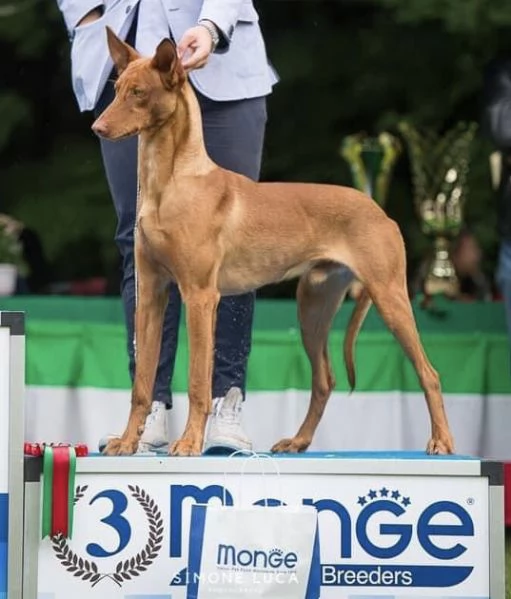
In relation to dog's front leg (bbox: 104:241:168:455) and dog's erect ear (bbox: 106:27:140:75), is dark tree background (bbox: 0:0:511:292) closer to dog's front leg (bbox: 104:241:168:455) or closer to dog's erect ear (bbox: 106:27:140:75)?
dog's front leg (bbox: 104:241:168:455)

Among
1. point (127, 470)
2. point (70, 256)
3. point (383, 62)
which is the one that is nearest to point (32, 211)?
point (70, 256)

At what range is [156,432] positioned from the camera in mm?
4152

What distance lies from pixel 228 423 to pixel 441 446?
0.60m

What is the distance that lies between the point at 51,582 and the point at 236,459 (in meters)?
0.50

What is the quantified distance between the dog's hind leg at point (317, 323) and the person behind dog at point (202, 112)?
179mm

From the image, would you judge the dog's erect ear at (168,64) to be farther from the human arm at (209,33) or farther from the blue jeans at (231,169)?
the blue jeans at (231,169)

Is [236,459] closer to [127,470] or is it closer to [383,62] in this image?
[127,470]

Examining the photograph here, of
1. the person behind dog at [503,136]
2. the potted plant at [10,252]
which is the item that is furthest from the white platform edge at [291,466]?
the potted plant at [10,252]

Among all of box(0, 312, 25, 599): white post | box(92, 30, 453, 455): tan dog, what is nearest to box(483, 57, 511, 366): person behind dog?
box(92, 30, 453, 455): tan dog

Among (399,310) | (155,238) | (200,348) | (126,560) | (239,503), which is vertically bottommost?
(126,560)

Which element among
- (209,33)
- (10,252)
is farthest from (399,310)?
(10,252)

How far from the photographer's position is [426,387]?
4.07 m

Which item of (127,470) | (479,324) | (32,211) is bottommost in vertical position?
(127,470)

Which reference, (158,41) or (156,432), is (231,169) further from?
(156,432)
